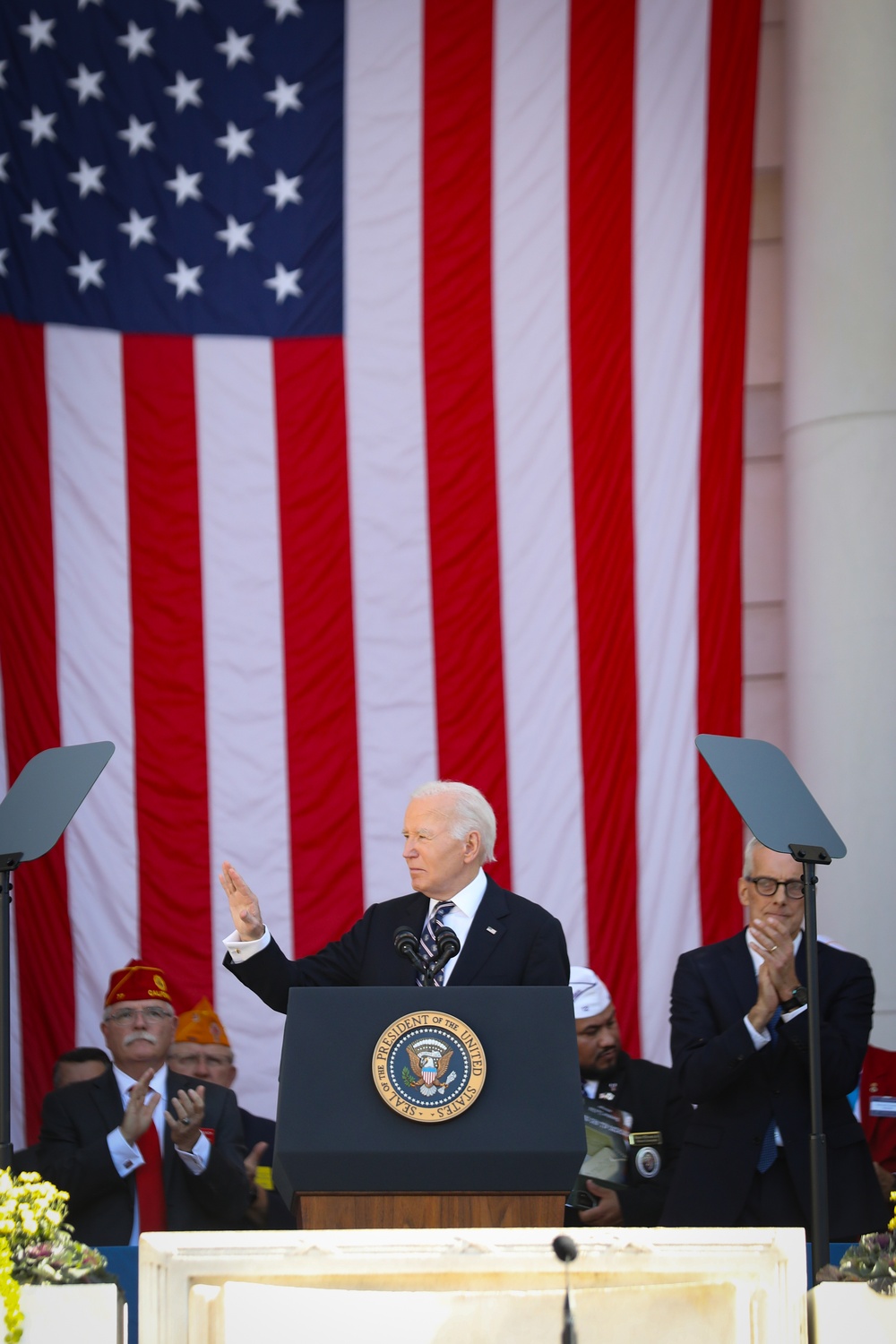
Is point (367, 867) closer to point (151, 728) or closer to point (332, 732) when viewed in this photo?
point (332, 732)

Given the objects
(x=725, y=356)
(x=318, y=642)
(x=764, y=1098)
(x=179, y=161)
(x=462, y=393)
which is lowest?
(x=764, y=1098)

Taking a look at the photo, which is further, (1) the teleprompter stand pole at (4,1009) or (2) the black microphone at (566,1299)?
(1) the teleprompter stand pole at (4,1009)

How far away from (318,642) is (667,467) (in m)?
1.64

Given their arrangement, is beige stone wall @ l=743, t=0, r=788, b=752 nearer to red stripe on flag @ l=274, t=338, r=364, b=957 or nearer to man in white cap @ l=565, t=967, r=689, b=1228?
red stripe on flag @ l=274, t=338, r=364, b=957

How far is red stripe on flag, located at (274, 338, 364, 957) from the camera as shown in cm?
657

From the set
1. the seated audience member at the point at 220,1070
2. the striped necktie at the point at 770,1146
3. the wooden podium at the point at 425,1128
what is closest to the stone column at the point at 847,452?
the striped necktie at the point at 770,1146

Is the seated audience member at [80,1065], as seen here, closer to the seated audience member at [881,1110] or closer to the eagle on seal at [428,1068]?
the seated audience member at [881,1110]

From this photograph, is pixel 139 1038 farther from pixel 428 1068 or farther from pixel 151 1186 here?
pixel 428 1068

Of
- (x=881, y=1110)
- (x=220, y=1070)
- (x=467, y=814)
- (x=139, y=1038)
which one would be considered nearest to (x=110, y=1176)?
(x=139, y=1038)

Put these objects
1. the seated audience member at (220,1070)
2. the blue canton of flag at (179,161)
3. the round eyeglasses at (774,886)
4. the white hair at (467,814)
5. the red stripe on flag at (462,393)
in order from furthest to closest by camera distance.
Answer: the blue canton of flag at (179,161) → the red stripe on flag at (462,393) → the seated audience member at (220,1070) → the round eyeglasses at (774,886) → the white hair at (467,814)

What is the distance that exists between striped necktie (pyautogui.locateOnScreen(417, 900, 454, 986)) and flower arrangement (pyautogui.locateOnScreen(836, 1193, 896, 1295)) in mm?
1539

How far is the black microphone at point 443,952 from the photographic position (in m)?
3.33

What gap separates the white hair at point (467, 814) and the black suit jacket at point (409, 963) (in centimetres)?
→ 11

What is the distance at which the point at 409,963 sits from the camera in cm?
363
